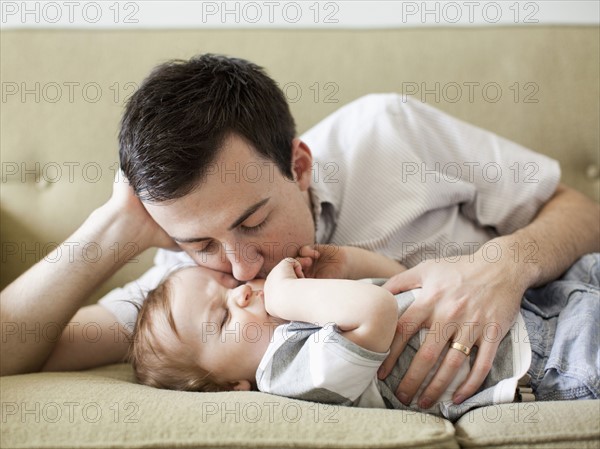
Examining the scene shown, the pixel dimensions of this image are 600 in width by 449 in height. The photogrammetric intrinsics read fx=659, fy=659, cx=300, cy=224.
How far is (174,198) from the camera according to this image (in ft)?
3.92

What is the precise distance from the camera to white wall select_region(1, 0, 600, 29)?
2006 mm

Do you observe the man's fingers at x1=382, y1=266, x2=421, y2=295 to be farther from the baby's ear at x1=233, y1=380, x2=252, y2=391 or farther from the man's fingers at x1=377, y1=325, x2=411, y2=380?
the baby's ear at x1=233, y1=380, x2=252, y2=391

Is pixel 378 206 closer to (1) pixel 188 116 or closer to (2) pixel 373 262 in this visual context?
(2) pixel 373 262

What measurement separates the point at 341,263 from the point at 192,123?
0.40 meters

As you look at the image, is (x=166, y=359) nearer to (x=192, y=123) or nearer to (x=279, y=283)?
(x=279, y=283)

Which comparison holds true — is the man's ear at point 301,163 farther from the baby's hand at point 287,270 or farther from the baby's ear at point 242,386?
the baby's ear at point 242,386

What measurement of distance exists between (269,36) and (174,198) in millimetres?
709

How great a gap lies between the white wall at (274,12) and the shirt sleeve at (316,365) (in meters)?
1.20

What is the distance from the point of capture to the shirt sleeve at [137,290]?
4.75 ft

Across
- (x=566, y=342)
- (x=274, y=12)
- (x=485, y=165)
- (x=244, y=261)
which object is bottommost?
(x=566, y=342)

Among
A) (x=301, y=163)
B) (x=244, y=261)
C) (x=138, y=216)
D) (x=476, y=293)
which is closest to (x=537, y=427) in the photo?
(x=476, y=293)

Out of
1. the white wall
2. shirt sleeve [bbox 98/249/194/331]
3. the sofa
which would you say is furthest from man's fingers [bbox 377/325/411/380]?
the white wall

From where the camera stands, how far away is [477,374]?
1093 millimetres

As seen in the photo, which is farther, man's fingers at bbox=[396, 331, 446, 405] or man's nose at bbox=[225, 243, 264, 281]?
man's nose at bbox=[225, 243, 264, 281]
